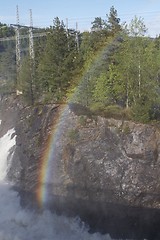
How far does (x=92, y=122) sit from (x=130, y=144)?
139 inches

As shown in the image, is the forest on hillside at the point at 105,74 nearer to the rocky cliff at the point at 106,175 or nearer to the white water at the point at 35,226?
the rocky cliff at the point at 106,175

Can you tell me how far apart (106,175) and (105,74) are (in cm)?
1012

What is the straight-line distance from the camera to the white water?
→ 2569 centimetres

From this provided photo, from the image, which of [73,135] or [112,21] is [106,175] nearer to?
[73,135]

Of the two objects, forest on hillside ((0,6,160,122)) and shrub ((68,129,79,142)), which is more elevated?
forest on hillside ((0,6,160,122))

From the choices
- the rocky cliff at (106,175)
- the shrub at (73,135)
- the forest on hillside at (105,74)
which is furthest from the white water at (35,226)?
the forest on hillside at (105,74)

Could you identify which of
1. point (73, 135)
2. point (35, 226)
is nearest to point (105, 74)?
point (73, 135)

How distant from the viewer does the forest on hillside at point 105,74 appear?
31828 mm

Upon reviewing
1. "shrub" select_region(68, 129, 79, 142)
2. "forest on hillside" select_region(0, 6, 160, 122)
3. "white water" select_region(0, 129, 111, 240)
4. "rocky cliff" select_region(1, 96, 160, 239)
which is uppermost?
"forest on hillside" select_region(0, 6, 160, 122)

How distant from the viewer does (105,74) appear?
1415 inches

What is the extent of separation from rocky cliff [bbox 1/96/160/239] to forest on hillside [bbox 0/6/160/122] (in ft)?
4.72

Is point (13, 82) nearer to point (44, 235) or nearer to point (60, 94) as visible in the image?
point (60, 94)

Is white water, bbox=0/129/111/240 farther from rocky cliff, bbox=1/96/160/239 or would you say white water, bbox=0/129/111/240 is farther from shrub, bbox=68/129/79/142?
shrub, bbox=68/129/79/142

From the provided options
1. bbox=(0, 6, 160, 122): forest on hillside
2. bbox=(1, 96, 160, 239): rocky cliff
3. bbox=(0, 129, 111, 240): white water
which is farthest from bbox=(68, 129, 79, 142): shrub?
bbox=(0, 129, 111, 240): white water
